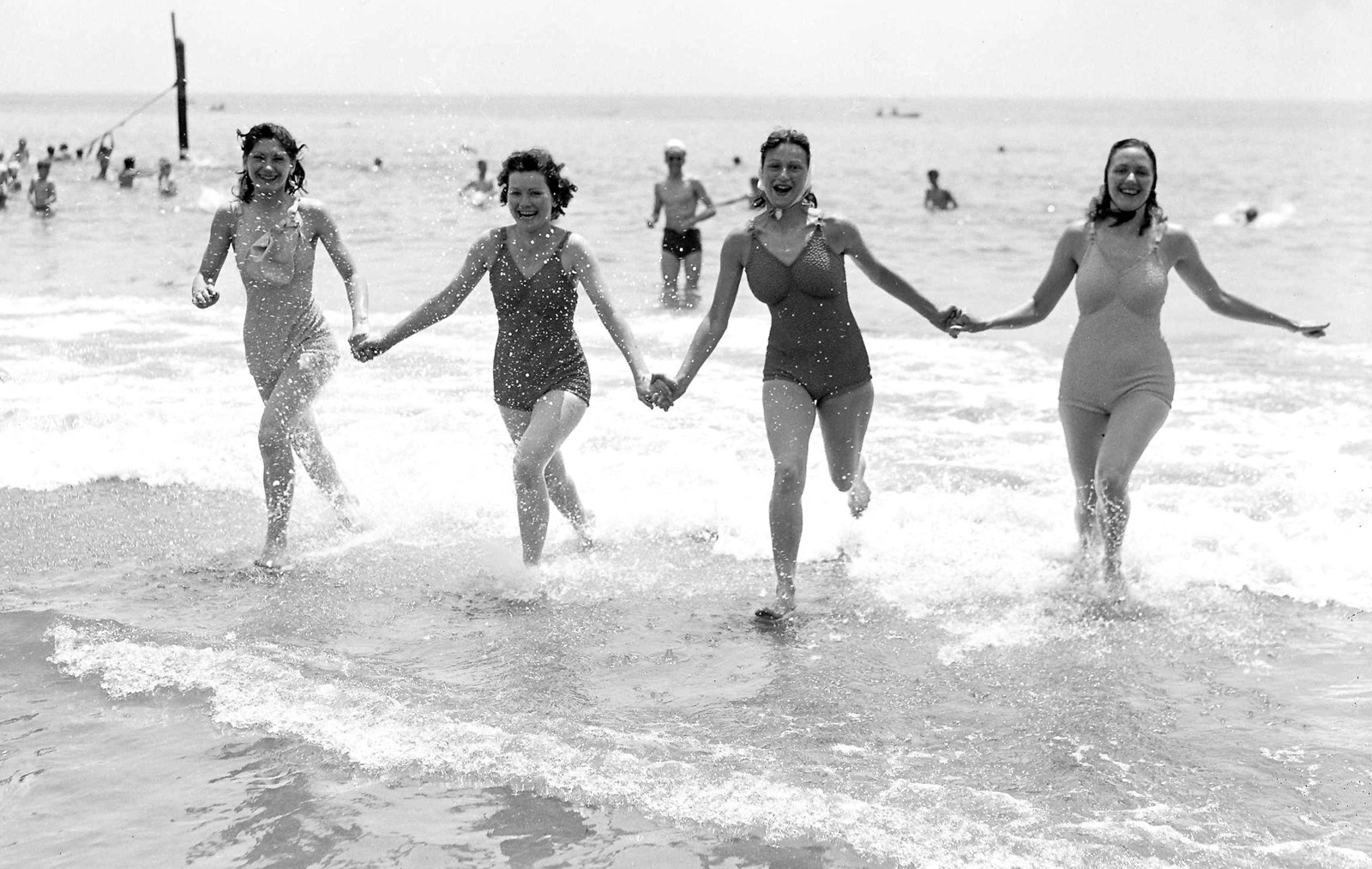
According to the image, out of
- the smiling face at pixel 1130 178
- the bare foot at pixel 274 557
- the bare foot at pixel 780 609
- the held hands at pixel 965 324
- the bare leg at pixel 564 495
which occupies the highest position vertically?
the smiling face at pixel 1130 178

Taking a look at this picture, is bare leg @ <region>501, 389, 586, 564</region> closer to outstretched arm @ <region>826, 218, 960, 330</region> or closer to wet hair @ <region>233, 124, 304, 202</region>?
outstretched arm @ <region>826, 218, 960, 330</region>

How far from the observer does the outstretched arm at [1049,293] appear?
19.1 ft

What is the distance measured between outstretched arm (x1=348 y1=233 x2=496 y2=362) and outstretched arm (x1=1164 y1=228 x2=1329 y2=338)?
2.96 m

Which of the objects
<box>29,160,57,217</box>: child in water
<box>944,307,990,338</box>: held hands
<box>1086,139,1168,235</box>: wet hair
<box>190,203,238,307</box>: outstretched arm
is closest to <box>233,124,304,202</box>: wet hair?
<box>190,203,238,307</box>: outstretched arm

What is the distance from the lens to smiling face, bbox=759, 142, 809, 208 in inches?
221

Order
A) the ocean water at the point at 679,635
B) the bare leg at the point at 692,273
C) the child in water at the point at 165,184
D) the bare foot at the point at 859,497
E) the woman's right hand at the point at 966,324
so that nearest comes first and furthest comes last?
the ocean water at the point at 679,635 → the woman's right hand at the point at 966,324 → the bare foot at the point at 859,497 → the bare leg at the point at 692,273 → the child in water at the point at 165,184

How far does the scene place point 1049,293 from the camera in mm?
5992

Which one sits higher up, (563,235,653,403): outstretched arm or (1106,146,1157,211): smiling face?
(1106,146,1157,211): smiling face

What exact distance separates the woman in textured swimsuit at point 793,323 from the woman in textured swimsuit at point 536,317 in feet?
1.58

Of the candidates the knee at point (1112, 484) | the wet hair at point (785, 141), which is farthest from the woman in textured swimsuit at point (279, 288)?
the knee at point (1112, 484)

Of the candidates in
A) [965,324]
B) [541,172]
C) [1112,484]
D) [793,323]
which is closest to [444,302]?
[541,172]

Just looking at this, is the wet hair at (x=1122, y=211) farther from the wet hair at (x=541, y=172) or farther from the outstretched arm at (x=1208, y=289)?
the wet hair at (x=541, y=172)

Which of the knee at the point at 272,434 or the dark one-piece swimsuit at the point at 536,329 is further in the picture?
the knee at the point at 272,434

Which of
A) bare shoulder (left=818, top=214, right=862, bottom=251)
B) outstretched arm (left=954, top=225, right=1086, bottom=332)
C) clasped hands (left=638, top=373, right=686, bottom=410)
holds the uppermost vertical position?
bare shoulder (left=818, top=214, right=862, bottom=251)
